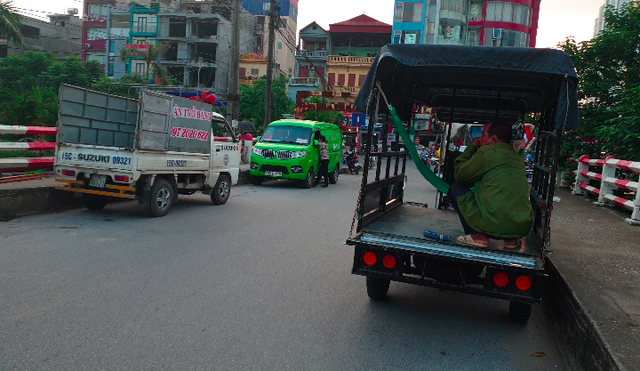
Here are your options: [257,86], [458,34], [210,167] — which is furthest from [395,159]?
[458,34]

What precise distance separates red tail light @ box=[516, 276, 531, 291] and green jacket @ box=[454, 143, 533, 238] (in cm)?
46

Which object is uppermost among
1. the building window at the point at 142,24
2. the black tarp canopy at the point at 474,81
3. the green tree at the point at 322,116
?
the building window at the point at 142,24

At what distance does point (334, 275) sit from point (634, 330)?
294 centimetres

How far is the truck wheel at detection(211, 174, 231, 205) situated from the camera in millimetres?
10852

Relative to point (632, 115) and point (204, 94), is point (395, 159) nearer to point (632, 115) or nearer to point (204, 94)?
point (204, 94)

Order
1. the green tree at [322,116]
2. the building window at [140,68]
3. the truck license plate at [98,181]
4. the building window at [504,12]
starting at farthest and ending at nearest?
the building window at [140,68], the building window at [504,12], the green tree at [322,116], the truck license plate at [98,181]

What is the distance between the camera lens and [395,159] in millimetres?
6539

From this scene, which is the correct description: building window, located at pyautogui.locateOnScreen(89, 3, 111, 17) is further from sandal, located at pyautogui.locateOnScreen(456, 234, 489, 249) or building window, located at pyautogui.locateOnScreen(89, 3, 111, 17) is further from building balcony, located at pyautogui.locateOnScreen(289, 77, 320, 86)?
sandal, located at pyautogui.locateOnScreen(456, 234, 489, 249)

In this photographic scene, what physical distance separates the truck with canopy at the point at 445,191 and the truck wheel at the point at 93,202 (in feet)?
18.2

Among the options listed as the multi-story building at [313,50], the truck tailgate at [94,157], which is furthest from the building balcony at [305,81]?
the truck tailgate at [94,157]

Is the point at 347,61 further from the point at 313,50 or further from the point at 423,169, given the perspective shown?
the point at 423,169

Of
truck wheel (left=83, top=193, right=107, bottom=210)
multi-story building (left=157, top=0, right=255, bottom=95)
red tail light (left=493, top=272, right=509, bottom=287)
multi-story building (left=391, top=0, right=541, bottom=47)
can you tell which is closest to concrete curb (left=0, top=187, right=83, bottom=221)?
truck wheel (left=83, top=193, right=107, bottom=210)

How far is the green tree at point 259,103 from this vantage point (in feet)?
156

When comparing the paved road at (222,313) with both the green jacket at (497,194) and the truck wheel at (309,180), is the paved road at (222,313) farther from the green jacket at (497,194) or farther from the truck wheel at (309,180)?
the truck wheel at (309,180)
